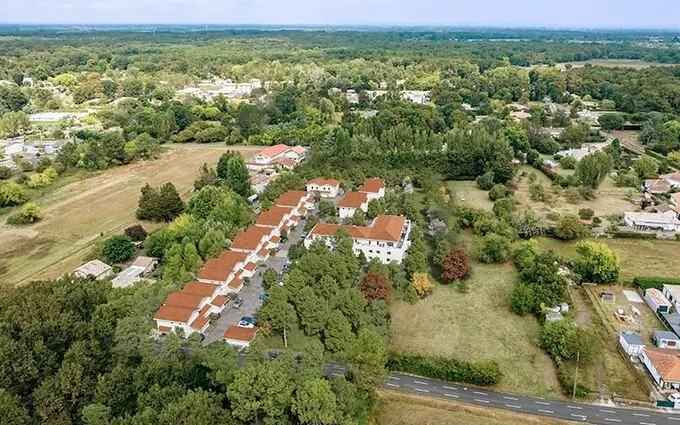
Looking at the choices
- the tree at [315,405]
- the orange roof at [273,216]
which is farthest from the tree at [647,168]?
the tree at [315,405]

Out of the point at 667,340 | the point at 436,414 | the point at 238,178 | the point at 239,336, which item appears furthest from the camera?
the point at 238,178

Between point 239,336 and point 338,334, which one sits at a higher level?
point 338,334

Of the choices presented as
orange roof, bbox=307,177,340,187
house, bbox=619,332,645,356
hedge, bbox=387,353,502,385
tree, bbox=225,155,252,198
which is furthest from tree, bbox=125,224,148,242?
house, bbox=619,332,645,356

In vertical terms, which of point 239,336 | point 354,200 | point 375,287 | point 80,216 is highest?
point 375,287

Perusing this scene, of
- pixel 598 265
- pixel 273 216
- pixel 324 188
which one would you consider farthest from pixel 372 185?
pixel 598 265

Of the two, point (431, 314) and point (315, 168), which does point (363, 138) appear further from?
point (431, 314)

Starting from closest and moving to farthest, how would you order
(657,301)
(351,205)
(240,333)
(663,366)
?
(663,366) < (240,333) < (657,301) < (351,205)

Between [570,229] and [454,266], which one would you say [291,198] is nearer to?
[454,266]
